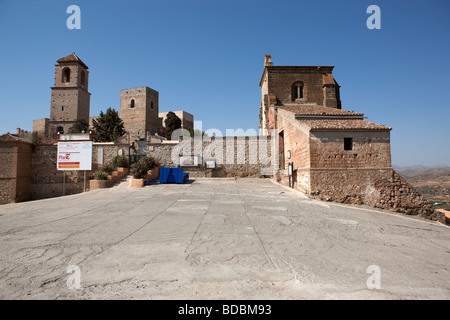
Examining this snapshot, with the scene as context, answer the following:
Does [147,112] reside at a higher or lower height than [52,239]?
higher

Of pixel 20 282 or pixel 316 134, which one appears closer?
pixel 20 282

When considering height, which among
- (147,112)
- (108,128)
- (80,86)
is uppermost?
(80,86)

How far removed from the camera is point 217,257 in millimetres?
3861

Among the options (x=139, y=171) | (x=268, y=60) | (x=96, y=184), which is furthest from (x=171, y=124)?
(x=96, y=184)

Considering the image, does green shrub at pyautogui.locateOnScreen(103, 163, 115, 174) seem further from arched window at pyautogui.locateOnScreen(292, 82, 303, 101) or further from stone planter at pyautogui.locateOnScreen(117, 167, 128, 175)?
arched window at pyautogui.locateOnScreen(292, 82, 303, 101)

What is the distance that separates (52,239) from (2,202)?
52.1 feet

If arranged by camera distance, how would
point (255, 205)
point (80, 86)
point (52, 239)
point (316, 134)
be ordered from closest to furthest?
point (52, 239)
point (255, 205)
point (316, 134)
point (80, 86)

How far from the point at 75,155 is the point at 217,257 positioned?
15011 millimetres

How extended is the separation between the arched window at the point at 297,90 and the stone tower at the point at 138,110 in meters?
29.3

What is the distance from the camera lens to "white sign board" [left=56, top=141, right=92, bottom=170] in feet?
49.6
